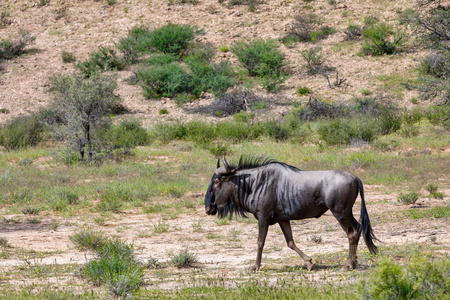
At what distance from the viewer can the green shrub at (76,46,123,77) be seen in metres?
31.5

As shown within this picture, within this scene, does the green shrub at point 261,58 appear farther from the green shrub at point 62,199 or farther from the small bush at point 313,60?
the green shrub at point 62,199

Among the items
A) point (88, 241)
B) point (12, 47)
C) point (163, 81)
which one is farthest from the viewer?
point (12, 47)

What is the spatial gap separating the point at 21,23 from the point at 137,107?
1531cm

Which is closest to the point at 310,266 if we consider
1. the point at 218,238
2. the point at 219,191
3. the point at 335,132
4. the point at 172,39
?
the point at 219,191

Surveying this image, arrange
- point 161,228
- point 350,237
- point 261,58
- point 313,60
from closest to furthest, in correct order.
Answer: point 350,237
point 161,228
point 313,60
point 261,58

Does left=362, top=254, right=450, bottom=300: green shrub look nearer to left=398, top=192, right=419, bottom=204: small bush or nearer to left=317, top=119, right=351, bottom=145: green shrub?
left=398, top=192, right=419, bottom=204: small bush

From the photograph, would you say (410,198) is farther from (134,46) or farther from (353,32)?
(134,46)

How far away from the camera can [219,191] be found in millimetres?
7293

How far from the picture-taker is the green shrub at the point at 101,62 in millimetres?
31462

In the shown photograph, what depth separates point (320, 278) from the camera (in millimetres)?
6098

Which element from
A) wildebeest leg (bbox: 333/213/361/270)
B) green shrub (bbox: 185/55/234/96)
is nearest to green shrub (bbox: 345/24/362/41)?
green shrub (bbox: 185/55/234/96)

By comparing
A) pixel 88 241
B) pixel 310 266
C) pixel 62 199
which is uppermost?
pixel 310 266

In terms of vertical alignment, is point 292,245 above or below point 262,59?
above

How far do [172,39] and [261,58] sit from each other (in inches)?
253
